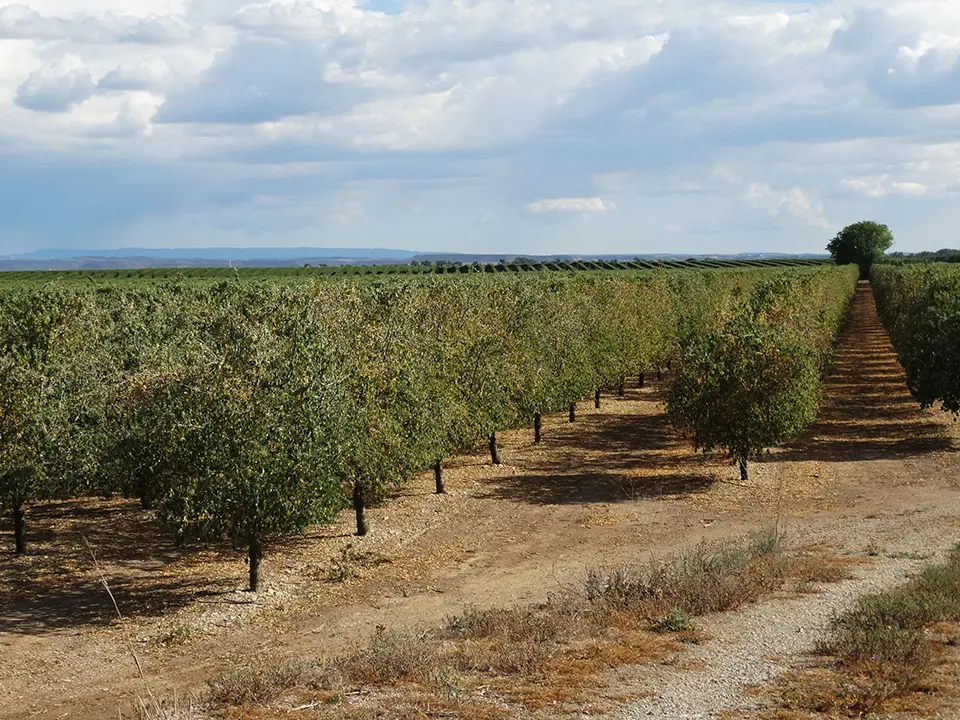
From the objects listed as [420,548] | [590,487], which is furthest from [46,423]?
[590,487]

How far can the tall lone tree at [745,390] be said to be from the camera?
30469mm

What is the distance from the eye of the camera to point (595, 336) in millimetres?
45844

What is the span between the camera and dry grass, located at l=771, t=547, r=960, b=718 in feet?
41.8

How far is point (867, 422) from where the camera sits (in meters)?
42.7

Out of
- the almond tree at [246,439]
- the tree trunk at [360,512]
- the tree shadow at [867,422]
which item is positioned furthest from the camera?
the tree shadow at [867,422]

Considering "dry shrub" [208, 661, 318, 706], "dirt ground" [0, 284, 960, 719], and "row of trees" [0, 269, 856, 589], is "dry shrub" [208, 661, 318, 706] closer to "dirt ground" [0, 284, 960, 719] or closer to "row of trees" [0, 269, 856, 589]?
"dirt ground" [0, 284, 960, 719]

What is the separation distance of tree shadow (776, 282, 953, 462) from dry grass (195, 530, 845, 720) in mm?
17856

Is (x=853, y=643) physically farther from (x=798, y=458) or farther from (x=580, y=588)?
(x=798, y=458)

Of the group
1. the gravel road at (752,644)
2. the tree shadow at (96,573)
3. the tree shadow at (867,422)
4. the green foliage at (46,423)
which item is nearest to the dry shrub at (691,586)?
the gravel road at (752,644)

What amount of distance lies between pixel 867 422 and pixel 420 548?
25.4 meters

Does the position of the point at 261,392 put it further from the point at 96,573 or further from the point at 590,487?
the point at 590,487

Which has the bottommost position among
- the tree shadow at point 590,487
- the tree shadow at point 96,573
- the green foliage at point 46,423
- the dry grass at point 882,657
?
the tree shadow at point 96,573

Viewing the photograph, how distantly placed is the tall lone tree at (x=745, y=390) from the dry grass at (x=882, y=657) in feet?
43.3

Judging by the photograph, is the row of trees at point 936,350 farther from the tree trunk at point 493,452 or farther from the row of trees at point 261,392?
the tree trunk at point 493,452
